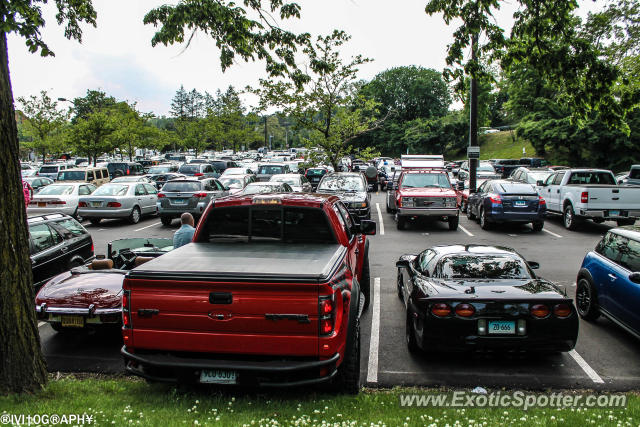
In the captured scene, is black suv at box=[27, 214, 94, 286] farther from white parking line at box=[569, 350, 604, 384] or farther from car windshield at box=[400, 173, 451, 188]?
car windshield at box=[400, 173, 451, 188]

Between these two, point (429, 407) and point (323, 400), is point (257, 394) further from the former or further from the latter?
point (429, 407)

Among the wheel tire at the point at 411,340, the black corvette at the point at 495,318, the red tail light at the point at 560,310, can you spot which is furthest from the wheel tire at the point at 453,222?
the red tail light at the point at 560,310

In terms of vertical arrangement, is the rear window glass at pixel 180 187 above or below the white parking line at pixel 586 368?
above

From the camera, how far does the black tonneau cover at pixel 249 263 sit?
4328 mm

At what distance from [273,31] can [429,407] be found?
24.6ft

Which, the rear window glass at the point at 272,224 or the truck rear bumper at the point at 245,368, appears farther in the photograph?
the rear window glass at the point at 272,224

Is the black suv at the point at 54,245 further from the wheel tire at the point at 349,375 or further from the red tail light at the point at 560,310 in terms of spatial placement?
the red tail light at the point at 560,310

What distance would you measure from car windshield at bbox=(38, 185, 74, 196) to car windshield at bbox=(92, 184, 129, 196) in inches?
54.5

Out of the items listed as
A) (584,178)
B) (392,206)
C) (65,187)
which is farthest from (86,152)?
(584,178)

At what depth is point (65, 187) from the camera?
67.4 ft

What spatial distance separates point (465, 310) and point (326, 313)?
2185 millimetres

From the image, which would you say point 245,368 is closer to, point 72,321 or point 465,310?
point 465,310

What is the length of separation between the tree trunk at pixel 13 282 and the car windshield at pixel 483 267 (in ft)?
15.3

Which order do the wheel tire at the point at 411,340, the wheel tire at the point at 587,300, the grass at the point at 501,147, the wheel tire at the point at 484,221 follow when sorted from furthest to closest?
the grass at the point at 501,147, the wheel tire at the point at 484,221, the wheel tire at the point at 587,300, the wheel tire at the point at 411,340
